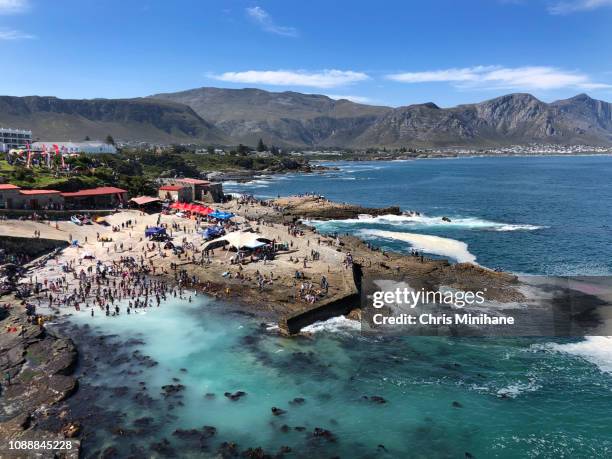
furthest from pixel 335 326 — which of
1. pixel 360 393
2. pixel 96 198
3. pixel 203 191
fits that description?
pixel 203 191

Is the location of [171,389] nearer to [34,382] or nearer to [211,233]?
[34,382]

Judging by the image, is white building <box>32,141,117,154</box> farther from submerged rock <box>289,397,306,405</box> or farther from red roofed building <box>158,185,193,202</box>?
submerged rock <box>289,397,306,405</box>

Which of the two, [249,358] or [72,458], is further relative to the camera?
[249,358]

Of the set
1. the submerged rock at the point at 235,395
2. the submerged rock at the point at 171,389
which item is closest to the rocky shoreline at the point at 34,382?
the submerged rock at the point at 171,389

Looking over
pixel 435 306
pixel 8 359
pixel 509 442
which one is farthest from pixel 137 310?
pixel 509 442

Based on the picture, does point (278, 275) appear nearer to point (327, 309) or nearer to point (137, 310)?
point (327, 309)

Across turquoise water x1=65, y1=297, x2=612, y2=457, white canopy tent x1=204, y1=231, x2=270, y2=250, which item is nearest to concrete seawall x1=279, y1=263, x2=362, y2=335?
turquoise water x1=65, y1=297, x2=612, y2=457
